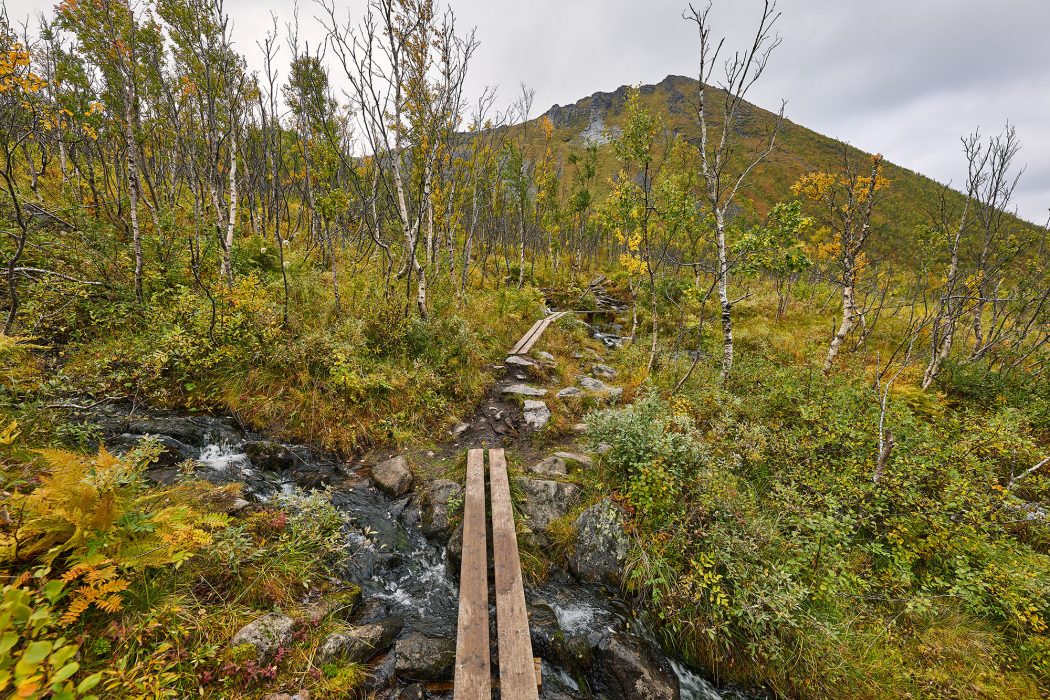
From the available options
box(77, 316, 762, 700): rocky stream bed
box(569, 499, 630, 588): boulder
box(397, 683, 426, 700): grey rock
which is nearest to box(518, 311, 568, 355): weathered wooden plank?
box(77, 316, 762, 700): rocky stream bed

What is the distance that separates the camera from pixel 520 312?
14172mm

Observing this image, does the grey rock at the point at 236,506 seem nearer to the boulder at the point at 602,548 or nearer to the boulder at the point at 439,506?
the boulder at the point at 439,506

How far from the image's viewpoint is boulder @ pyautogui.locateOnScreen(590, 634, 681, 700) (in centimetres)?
374

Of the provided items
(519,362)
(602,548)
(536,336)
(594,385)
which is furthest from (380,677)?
(536,336)

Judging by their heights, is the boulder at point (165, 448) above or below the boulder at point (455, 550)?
above

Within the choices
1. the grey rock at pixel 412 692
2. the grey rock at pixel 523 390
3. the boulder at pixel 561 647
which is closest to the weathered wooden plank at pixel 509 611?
the boulder at pixel 561 647

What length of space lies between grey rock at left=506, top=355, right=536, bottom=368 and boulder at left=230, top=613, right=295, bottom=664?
749 centimetres

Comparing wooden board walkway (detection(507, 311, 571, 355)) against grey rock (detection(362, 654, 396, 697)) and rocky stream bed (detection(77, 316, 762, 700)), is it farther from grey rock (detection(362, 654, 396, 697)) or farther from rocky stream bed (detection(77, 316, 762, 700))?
grey rock (detection(362, 654, 396, 697))

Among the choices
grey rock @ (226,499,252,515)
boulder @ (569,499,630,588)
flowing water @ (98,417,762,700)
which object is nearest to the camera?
flowing water @ (98,417,762,700)

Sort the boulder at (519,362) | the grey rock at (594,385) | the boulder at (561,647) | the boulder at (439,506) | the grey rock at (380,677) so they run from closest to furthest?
the grey rock at (380,677) → the boulder at (561,647) → the boulder at (439,506) → the grey rock at (594,385) → the boulder at (519,362)

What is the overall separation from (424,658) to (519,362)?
7.36 metres

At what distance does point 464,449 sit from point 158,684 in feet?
16.5

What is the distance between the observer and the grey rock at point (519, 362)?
10312 millimetres

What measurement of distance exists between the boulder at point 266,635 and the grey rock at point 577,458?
4.38 meters
